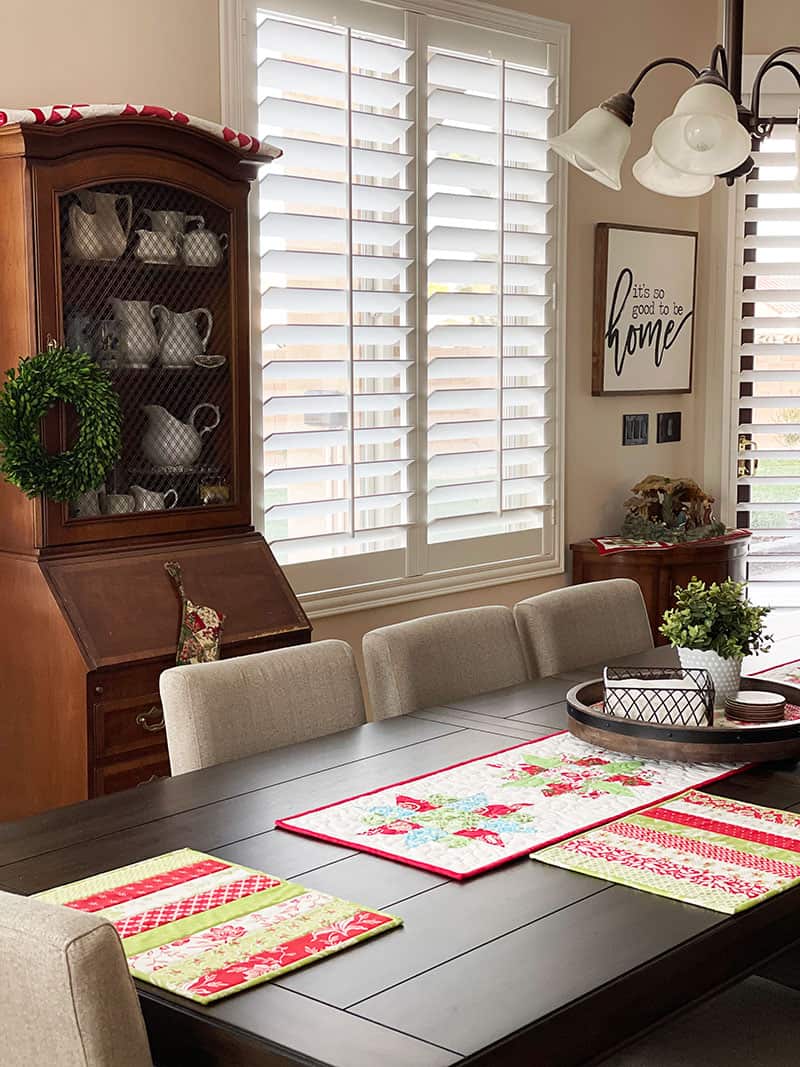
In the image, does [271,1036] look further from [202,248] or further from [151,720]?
[202,248]

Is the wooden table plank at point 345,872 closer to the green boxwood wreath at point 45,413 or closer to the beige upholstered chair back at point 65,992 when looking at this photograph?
the beige upholstered chair back at point 65,992

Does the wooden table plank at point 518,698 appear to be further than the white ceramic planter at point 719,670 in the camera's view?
Yes

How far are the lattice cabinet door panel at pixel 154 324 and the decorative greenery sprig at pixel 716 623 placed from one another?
51.8 inches

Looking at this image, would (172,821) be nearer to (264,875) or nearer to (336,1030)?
(264,875)

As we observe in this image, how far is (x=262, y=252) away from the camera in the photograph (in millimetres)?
3773

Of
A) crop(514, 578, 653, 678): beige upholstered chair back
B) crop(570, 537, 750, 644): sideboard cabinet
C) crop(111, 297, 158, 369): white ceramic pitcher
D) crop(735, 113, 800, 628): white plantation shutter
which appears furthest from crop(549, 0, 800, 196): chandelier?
crop(735, 113, 800, 628): white plantation shutter

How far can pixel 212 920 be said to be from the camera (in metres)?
1.61

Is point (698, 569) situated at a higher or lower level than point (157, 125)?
lower

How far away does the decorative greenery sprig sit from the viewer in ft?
8.14

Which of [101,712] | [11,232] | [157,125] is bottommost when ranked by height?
[101,712]

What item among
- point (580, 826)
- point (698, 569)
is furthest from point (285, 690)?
point (698, 569)

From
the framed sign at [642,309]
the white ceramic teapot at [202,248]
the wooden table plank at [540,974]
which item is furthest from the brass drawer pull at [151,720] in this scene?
the framed sign at [642,309]

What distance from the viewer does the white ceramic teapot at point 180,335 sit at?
10.7 ft

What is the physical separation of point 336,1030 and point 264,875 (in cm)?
43
